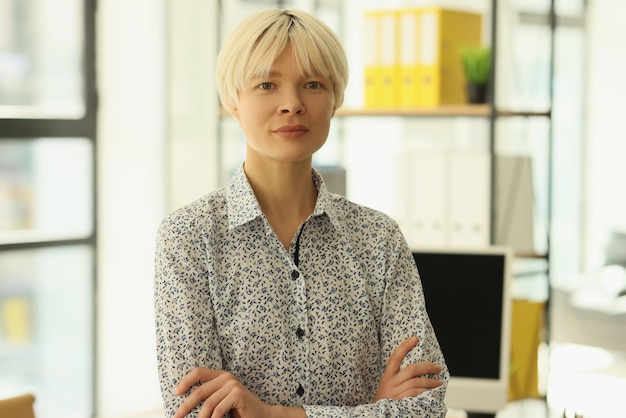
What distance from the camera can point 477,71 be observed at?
11.4 ft

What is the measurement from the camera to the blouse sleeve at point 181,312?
1.57 m

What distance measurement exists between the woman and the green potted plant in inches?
74.5

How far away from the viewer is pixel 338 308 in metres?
1.65

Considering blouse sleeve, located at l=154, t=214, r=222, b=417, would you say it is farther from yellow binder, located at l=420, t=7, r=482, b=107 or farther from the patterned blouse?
yellow binder, located at l=420, t=7, r=482, b=107

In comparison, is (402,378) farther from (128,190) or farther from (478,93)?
(128,190)

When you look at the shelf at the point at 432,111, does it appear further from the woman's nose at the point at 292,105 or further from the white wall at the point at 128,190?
the woman's nose at the point at 292,105

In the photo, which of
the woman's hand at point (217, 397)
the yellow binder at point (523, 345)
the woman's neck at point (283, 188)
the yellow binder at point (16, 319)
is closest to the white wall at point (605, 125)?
the yellow binder at point (523, 345)

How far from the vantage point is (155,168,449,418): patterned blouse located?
1.59 metres

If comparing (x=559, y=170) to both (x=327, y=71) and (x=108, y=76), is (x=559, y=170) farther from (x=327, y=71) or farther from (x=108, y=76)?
(x=327, y=71)

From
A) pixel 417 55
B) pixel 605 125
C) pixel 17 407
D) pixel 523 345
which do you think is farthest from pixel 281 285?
pixel 605 125

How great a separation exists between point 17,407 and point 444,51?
87.2 inches

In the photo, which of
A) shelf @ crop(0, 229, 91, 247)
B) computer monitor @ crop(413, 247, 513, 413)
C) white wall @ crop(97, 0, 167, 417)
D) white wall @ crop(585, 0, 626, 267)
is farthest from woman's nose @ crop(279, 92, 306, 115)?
white wall @ crop(585, 0, 626, 267)

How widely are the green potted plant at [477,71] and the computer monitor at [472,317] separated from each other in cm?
99

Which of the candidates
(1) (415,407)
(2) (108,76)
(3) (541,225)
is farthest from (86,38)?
(1) (415,407)
